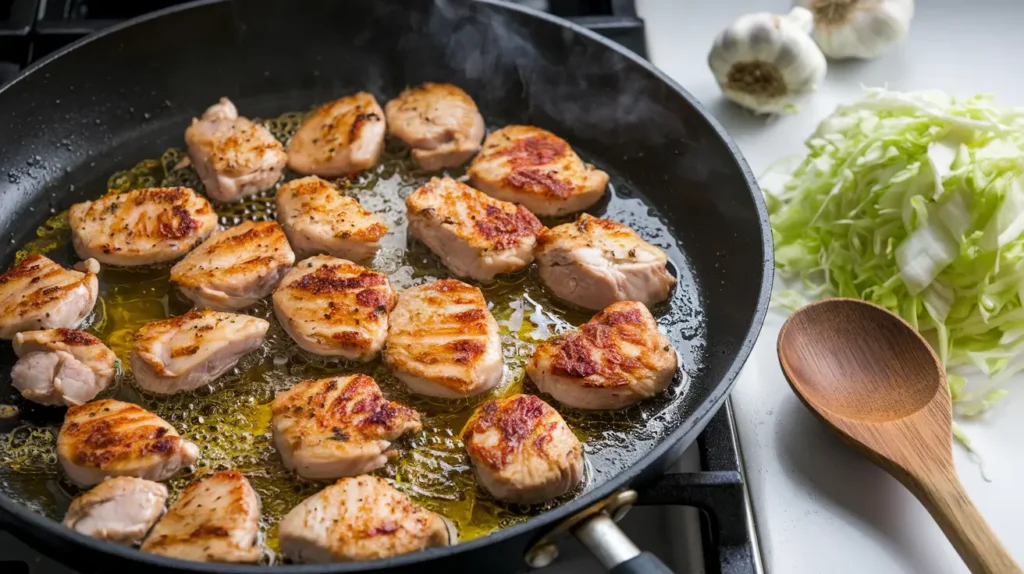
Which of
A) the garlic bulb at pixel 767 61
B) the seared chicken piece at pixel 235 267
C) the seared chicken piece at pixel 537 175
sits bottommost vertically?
the seared chicken piece at pixel 235 267

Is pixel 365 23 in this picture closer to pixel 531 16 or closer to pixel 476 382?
pixel 531 16

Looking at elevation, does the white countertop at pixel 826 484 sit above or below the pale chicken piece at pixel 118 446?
below

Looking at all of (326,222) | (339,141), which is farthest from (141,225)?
(339,141)

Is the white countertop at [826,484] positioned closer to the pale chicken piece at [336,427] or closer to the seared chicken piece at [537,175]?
the seared chicken piece at [537,175]

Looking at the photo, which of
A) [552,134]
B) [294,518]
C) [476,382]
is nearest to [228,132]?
[552,134]

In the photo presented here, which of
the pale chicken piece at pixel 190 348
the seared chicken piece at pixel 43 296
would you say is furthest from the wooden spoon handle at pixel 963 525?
the seared chicken piece at pixel 43 296

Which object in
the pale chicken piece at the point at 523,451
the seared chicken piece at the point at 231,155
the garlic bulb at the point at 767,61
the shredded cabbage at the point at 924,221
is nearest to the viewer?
the pale chicken piece at the point at 523,451
